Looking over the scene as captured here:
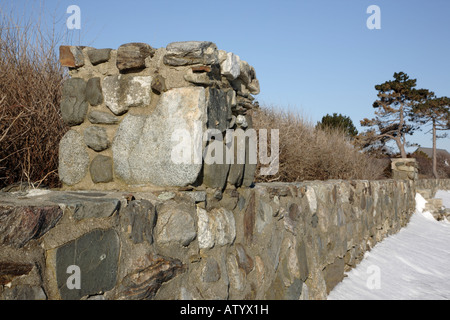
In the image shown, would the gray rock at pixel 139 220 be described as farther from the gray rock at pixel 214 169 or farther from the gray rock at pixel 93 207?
the gray rock at pixel 214 169

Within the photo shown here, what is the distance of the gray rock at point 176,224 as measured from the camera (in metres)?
1.90

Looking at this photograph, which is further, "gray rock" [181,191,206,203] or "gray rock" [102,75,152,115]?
"gray rock" [102,75,152,115]

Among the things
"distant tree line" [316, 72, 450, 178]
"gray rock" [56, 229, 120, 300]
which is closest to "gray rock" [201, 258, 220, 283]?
"gray rock" [56, 229, 120, 300]

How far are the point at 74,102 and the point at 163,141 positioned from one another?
0.67 meters

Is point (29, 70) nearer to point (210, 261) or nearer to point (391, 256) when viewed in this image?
point (210, 261)

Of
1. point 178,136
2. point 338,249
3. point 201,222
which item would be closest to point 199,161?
point 178,136

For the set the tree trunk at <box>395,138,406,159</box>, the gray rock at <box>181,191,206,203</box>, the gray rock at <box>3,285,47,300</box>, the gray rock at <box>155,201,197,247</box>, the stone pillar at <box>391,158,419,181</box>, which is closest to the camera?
the gray rock at <box>3,285,47,300</box>

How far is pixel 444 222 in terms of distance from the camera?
31.8ft

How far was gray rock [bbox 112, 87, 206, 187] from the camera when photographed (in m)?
2.08

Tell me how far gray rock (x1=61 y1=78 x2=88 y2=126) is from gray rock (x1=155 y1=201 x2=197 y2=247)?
840 mm

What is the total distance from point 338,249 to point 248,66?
101 inches

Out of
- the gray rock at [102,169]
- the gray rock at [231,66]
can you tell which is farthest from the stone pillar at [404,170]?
the gray rock at [102,169]

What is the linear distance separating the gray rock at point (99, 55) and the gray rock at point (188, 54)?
1.21ft

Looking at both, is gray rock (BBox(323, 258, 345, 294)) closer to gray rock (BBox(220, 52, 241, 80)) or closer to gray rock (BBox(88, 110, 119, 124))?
gray rock (BBox(220, 52, 241, 80))
